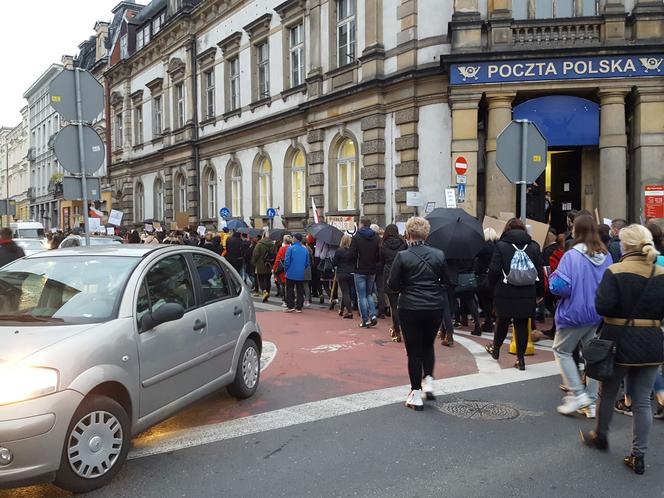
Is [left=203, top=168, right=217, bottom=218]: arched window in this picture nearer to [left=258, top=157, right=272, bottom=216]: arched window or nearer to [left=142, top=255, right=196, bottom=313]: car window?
[left=258, top=157, right=272, bottom=216]: arched window

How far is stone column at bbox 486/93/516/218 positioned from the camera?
15.4 meters

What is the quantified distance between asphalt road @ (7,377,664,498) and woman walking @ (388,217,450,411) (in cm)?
42

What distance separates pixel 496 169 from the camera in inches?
606

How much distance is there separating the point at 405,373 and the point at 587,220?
2.82 meters

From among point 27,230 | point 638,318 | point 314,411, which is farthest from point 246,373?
point 27,230

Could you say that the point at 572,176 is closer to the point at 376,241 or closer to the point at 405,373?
the point at 376,241

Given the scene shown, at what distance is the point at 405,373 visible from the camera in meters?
7.09

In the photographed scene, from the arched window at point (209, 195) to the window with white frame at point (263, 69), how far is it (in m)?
5.89

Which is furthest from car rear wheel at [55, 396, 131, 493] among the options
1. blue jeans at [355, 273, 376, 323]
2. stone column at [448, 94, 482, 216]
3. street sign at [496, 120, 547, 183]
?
stone column at [448, 94, 482, 216]

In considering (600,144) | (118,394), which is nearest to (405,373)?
(118,394)

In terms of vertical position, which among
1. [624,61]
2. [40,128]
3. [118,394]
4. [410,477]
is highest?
[40,128]

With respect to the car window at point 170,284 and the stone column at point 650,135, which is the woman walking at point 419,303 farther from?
the stone column at point 650,135

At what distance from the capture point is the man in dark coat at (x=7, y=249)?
359 inches

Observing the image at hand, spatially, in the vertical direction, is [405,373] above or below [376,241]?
below
